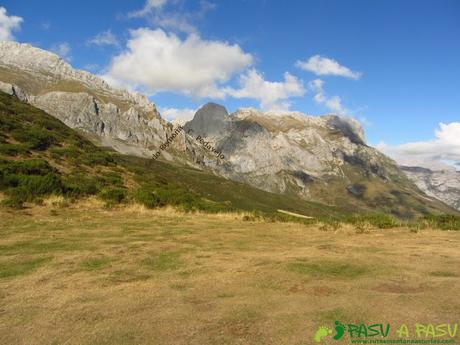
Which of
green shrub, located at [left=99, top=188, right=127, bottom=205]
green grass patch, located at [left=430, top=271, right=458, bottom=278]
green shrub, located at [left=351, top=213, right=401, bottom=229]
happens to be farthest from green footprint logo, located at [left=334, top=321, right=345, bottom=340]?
green shrub, located at [left=99, top=188, right=127, bottom=205]

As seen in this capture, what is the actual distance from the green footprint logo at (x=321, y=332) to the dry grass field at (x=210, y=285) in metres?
0.14

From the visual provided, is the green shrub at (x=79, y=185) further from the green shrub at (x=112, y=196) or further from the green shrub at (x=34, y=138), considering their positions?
the green shrub at (x=34, y=138)

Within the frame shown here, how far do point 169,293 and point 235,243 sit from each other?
5908 millimetres

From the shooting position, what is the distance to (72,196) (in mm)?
22375

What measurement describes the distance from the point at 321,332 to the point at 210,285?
10.2ft

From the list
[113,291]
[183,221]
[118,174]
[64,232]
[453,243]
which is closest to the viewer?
[113,291]

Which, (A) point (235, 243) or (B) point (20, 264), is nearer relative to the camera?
(B) point (20, 264)

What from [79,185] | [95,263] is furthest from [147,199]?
[95,263]

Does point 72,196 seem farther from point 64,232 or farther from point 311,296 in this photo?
point 311,296

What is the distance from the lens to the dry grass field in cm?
579

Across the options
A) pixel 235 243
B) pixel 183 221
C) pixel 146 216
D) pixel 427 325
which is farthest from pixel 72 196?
pixel 427 325

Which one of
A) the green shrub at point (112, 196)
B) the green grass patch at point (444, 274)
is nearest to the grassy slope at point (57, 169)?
the green shrub at point (112, 196)

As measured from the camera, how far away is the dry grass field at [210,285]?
5789mm

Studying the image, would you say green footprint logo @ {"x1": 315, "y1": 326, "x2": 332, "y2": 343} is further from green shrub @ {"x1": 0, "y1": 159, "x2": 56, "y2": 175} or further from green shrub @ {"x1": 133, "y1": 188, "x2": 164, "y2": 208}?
green shrub @ {"x1": 0, "y1": 159, "x2": 56, "y2": 175}
